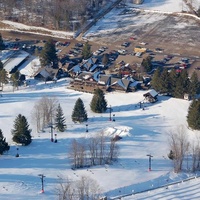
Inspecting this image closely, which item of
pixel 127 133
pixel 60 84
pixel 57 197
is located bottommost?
pixel 57 197

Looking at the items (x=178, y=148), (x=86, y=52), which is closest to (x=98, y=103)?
(x=178, y=148)

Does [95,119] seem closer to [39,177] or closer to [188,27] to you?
[39,177]

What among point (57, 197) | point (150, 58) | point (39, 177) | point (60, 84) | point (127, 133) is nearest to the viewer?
point (57, 197)

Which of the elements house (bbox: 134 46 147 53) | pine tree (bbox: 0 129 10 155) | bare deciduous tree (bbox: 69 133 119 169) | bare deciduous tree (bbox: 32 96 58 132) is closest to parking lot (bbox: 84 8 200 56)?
house (bbox: 134 46 147 53)

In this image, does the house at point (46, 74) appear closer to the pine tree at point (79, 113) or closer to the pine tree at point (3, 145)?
the pine tree at point (79, 113)

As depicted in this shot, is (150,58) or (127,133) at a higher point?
(150,58)

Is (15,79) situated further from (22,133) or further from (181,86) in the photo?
(181,86)

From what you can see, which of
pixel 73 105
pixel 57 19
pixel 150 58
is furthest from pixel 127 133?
pixel 57 19

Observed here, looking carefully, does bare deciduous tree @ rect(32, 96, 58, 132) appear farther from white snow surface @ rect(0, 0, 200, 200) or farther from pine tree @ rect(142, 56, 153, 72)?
pine tree @ rect(142, 56, 153, 72)
